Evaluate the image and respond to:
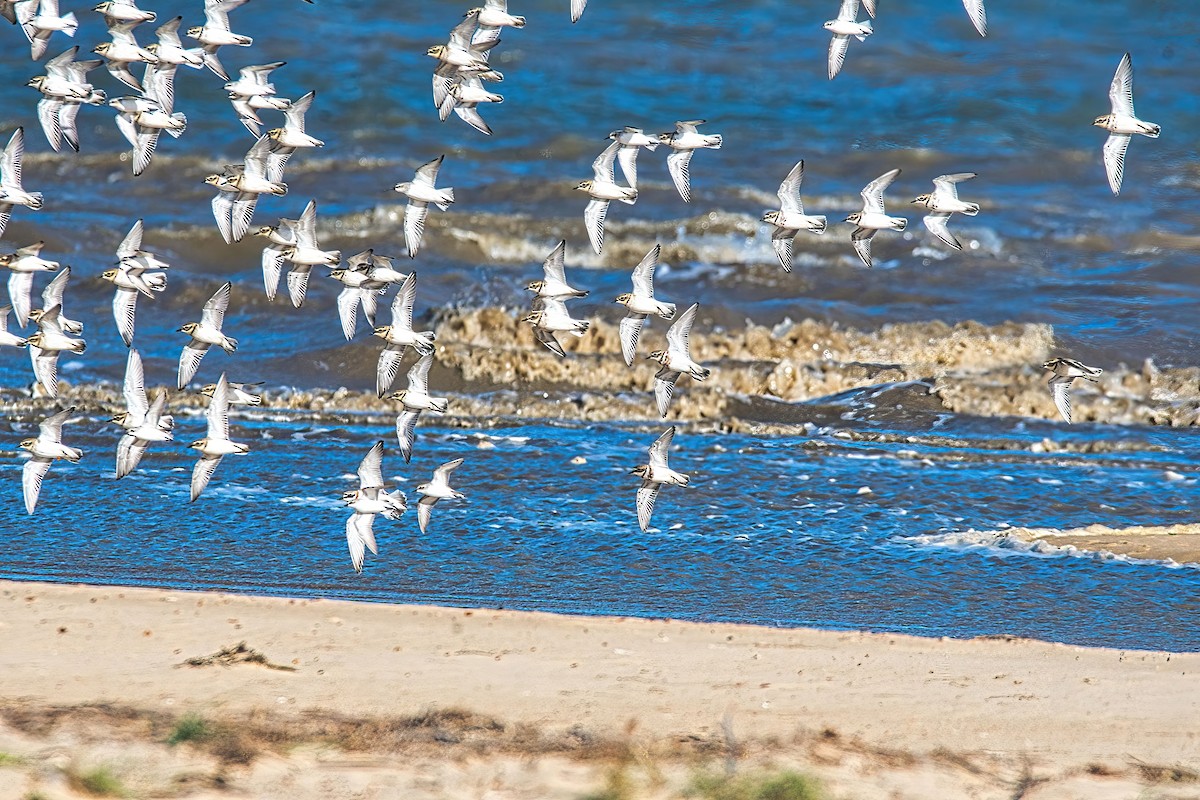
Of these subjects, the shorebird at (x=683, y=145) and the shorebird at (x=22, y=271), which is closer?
the shorebird at (x=683, y=145)

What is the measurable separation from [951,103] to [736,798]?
2035cm

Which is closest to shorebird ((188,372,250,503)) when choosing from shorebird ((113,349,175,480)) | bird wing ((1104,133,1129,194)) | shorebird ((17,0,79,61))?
shorebird ((113,349,175,480))

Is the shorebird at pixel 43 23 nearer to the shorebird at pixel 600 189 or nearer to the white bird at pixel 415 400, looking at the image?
the white bird at pixel 415 400

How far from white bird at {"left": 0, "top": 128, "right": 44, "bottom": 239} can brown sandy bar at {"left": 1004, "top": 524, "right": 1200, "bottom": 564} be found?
6879mm

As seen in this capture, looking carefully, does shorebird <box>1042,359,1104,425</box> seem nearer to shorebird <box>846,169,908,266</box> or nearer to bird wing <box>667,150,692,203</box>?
shorebird <box>846,169,908,266</box>

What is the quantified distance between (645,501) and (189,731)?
3.95m

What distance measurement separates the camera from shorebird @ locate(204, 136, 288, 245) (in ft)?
36.0

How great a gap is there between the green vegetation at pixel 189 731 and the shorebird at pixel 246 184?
200 inches

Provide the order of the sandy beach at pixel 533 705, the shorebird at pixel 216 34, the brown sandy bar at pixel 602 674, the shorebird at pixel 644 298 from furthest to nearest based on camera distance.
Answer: the shorebird at pixel 216 34, the shorebird at pixel 644 298, the brown sandy bar at pixel 602 674, the sandy beach at pixel 533 705

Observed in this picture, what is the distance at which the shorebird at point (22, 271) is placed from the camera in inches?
443

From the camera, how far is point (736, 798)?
587 centimetres

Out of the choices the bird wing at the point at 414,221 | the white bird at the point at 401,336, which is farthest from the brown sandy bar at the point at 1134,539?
the bird wing at the point at 414,221

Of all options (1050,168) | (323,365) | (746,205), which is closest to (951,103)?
(1050,168)

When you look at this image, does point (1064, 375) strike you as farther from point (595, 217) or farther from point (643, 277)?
point (595, 217)
